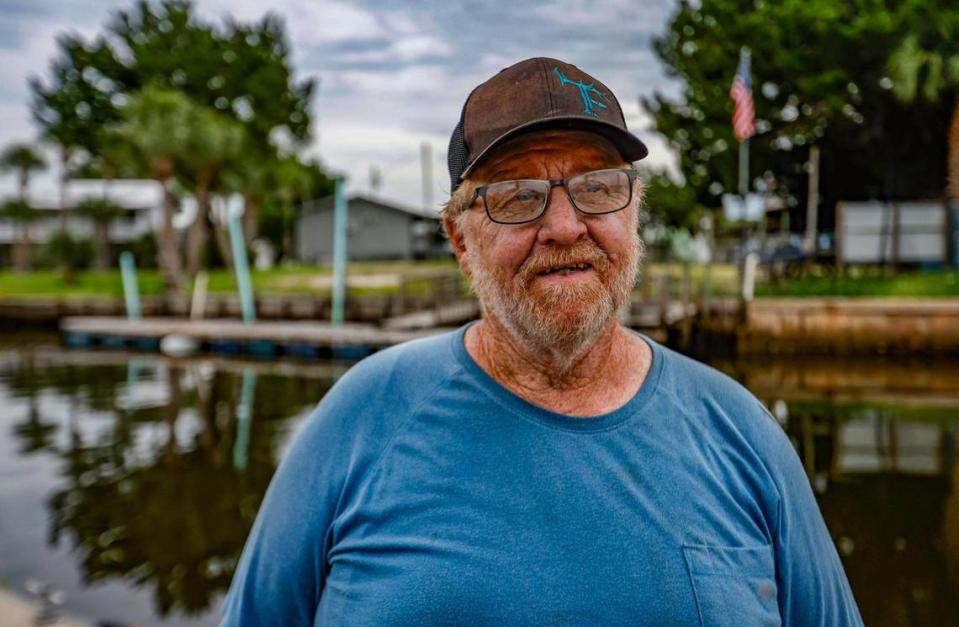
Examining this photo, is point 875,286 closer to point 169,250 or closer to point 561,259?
point 561,259

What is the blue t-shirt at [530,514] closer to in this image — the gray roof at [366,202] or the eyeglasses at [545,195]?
the eyeglasses at [545,195]

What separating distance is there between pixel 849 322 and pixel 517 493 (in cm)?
1757

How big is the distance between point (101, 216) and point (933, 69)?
126 ft

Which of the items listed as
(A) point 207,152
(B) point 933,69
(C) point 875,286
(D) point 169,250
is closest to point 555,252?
(C) point 875,286

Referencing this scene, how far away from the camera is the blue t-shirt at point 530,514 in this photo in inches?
50.6

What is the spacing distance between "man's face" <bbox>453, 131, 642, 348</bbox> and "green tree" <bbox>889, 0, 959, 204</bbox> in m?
19.5

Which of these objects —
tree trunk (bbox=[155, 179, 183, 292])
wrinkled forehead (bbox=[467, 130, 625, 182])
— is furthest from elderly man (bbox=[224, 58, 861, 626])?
tree trunk (bbox=[155, 179, 183, 292])

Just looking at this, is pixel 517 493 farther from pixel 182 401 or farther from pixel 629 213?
pixel 182 401

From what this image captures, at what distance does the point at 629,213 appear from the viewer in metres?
1.51

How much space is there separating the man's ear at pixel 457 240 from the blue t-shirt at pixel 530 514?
0.66 feet

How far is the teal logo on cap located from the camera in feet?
4.59

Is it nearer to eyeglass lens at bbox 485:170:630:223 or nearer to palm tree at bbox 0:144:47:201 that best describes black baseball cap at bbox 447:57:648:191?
eyeglass lens at bbox 485:170:630:223

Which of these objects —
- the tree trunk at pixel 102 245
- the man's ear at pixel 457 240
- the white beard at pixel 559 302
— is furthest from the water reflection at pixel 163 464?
the tree trunk at pixel 102 245

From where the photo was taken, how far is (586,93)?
1422 millimetres
